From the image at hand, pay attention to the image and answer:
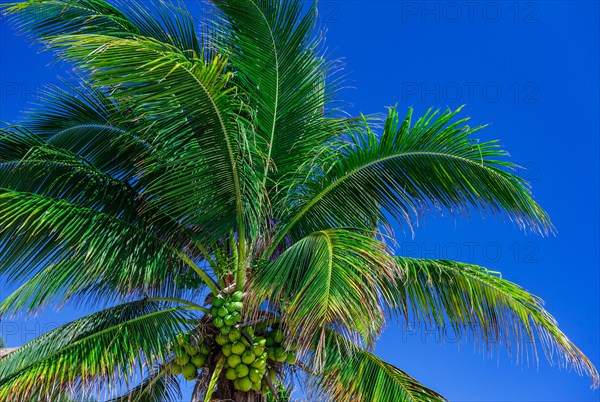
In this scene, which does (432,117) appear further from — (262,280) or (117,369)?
(117,369)

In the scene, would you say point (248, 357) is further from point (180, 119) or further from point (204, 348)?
point (180, 119)

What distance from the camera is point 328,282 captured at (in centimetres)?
655

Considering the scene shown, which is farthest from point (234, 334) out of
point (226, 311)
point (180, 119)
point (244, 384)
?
point (180, 119)

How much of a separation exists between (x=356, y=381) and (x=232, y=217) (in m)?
2.19

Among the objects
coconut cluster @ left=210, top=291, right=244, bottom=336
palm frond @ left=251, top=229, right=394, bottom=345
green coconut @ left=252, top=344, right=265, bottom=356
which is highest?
palm frond @ left=251, top=229, right=394, bottom=345

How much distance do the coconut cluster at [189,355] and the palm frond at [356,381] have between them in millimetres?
1198

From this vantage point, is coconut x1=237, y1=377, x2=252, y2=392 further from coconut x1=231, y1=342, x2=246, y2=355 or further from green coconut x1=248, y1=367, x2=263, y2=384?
coconut x1=231, y1=342, x2=246, y2=355

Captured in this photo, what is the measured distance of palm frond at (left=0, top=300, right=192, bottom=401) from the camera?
23.8ft

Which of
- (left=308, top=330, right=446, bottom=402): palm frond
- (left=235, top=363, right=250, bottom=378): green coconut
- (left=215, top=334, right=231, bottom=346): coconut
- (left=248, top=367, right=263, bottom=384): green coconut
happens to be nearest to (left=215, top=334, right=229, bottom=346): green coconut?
(left=215, top=334, right=231, bottom=346): coconut

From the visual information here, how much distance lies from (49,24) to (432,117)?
4345mm

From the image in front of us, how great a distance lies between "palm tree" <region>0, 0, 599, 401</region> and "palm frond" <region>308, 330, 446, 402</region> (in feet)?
0.06

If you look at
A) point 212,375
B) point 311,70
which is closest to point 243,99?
point 311,70

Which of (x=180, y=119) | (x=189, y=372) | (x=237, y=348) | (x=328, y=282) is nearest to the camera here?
(x=328, y=282)

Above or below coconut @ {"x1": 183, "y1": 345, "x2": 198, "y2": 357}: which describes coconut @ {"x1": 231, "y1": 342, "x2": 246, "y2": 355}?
above
